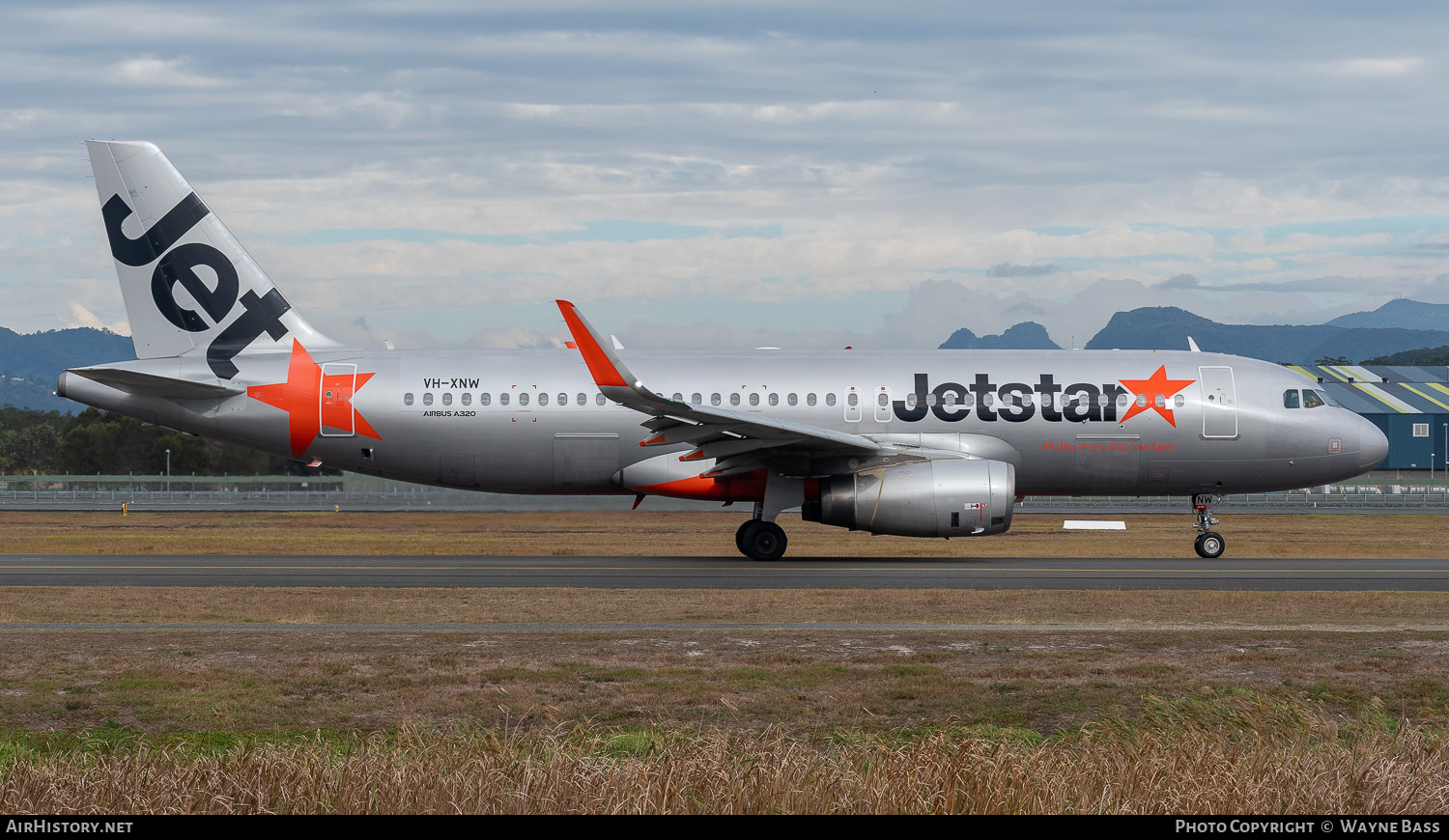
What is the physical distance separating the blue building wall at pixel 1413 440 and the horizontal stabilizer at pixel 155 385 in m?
102

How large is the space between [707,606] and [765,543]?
838cm

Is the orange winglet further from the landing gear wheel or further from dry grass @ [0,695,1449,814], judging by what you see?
dry grass @ [0,695,1449,814]

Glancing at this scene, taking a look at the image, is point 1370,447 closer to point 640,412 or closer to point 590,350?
point 640,412

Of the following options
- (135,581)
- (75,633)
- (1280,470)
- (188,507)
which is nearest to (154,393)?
(135,581)

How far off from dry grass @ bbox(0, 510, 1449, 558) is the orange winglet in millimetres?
7617

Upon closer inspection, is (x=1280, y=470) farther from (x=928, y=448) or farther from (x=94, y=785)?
(x=94, y=785)

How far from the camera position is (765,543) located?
2617 centimetres

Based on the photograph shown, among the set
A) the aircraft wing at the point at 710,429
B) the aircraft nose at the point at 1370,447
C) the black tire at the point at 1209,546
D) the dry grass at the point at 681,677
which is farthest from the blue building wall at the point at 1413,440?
the dry grass at the point at 681,677

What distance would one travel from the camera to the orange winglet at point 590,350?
23.2 meters

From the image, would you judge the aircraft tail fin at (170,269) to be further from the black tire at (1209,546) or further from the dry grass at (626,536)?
the black tire at (1209,546)

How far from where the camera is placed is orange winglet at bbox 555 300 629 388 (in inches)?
915

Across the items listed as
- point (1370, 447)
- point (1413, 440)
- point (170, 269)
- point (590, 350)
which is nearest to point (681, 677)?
point (590, 350)

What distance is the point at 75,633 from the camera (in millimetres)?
14836

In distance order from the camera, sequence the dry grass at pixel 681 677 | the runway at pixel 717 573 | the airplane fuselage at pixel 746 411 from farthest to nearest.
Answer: the airplane fuselage at pixel 746 411
the runway at pixel 717 573
the dry grass at pixel 681 677
